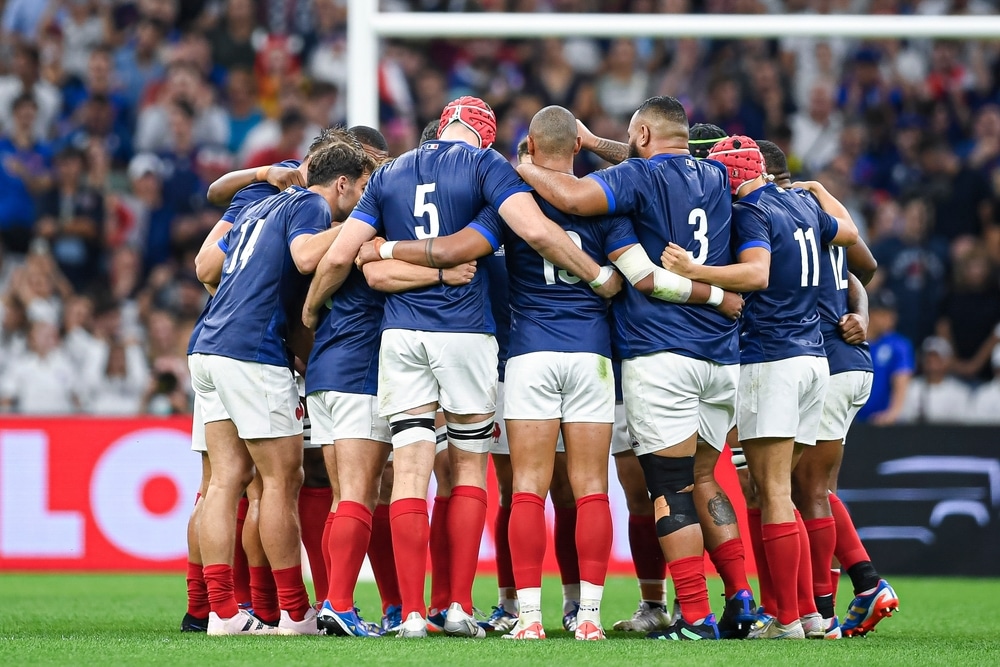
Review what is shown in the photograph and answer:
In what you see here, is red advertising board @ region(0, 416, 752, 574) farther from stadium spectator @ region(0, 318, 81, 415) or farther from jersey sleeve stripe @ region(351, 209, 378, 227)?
jersey sleeve stripe @ region(351, 209, 378, 227)

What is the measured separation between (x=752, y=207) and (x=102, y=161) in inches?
392

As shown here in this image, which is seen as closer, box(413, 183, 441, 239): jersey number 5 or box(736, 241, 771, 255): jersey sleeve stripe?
box(413, 183, 441, 239): jersey number 5

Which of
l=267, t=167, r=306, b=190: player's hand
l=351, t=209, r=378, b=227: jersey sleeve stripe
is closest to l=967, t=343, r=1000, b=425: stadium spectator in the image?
l=267, t=167, r=306, b=190: player's hand

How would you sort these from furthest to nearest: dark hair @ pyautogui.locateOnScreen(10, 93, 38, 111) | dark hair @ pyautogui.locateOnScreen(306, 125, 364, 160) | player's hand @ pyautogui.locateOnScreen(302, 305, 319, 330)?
dark hair @ pyautogui.locateOnScreen(10, 93, 38, 111) → dark hair @ pyautogui.locateOnScreen(306, 125, 364, 160) → player's hand @ pyautogui.locateOnScreen(302, 305, 319, 330)

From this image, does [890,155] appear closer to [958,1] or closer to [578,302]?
[958,1]

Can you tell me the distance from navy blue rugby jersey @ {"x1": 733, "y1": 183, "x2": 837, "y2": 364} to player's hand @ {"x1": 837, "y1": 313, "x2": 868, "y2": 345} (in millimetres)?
400

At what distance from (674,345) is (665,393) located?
243 mm

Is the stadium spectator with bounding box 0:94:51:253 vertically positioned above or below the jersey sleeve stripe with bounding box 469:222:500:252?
above

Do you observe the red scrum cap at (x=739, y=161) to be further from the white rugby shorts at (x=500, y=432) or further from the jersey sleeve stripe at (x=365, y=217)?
the jersey sleeve stripe at (x=365, y=217)

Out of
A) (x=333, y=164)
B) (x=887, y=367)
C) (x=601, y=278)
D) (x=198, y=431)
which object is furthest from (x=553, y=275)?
(x=887, y=367)

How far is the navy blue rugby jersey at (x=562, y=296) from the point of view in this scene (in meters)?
6.52

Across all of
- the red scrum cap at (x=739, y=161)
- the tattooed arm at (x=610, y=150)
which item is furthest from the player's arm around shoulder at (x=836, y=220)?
the tattooed arm at (x=610, y=150)

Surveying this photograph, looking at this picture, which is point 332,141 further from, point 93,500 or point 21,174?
point 21,174

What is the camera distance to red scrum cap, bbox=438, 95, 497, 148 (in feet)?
22.4
